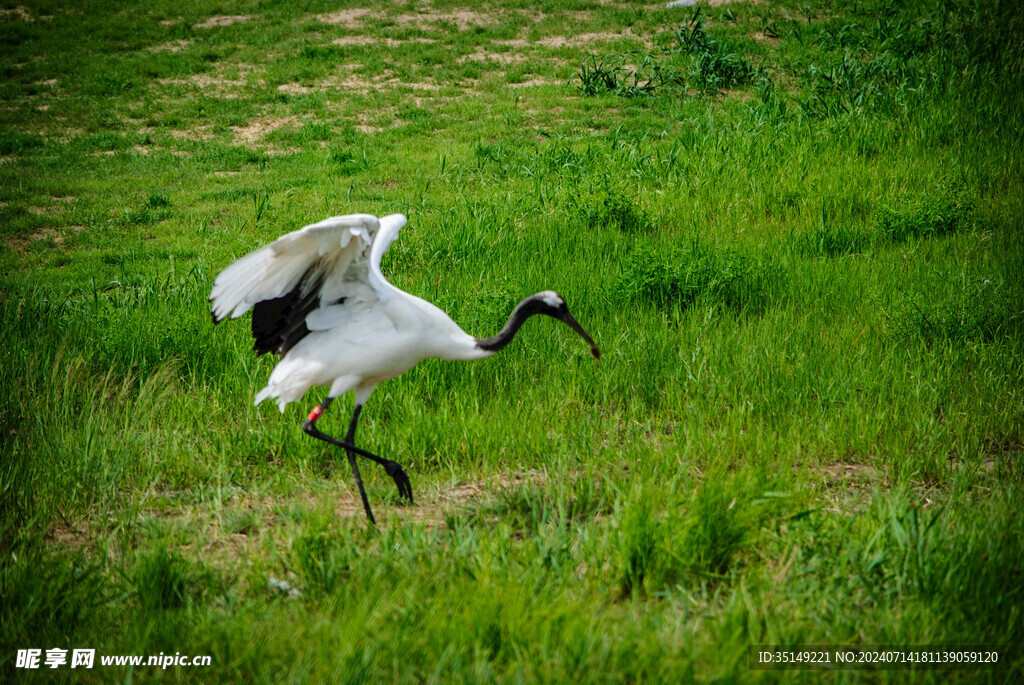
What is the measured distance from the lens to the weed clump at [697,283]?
5770mm

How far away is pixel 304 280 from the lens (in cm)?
413

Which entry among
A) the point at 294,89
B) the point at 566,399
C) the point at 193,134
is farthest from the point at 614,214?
the point at 294,89

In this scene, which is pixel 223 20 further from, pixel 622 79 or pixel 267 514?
pixel 267 514

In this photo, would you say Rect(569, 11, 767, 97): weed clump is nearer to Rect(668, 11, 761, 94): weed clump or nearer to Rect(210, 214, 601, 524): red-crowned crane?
Rect(668, 11, 761, 94): weed clump

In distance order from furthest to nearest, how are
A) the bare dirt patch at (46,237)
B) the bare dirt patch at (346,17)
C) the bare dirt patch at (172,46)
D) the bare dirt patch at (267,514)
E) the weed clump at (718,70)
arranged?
1. the bare dirt patch at (346,17)
2. the bare dirt patch at (172,46)
3. the weed clump at (718,70)
4. the bare dirt patch at (46,237)
5. the bare dirt patch at (267,514)

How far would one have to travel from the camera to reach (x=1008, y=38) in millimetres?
9719

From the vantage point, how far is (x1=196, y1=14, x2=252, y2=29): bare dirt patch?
15.2 meters

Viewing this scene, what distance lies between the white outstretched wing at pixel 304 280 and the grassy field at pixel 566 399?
740 millimetres

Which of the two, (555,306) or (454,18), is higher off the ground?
(454,18)

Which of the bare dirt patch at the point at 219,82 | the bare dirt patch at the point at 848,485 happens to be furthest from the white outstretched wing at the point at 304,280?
the bare dirt patch at the point at 219,82

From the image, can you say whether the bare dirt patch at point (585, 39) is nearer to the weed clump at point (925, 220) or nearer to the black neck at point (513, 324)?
the weed clump at point (925, 220)

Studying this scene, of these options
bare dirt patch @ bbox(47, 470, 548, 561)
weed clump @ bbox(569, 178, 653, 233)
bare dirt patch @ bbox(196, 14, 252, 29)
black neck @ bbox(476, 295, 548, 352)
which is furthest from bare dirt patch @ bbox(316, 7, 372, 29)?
bare dirt patch @ bbox(47, 470, 548, 561)

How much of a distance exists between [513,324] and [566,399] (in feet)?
2.20

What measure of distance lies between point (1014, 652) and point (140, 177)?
953 cm
